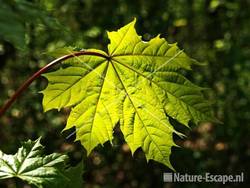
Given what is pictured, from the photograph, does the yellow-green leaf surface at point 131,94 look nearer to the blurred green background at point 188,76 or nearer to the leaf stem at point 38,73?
the leaf stem at point 38,73

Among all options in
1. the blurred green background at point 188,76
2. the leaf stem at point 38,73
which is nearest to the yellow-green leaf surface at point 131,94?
the leaf stem at point 38,73

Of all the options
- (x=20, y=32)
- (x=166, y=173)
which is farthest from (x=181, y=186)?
(x=20, y=32)

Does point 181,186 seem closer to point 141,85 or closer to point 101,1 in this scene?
point 101,1

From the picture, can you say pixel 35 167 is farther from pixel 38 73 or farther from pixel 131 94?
pixel 131 94

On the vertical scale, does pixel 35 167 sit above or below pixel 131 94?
below

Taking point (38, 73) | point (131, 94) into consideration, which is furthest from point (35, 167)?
point (131, 94)
